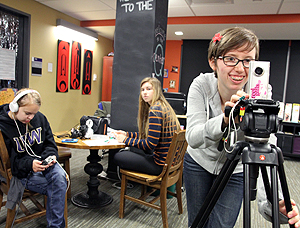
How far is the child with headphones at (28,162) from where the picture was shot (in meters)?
1.75

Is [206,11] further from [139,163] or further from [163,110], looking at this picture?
[139,163]

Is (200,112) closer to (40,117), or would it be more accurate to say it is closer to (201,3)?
(40,117)

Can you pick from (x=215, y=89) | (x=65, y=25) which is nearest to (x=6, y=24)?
(x=65, y=25)

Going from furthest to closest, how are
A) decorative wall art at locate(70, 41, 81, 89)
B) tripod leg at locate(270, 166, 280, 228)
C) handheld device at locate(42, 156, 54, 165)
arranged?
decorative wall art at locate(70, 41, 81, 89)
handheld device at locate(42, 156, 54, 165)
tripod leg at locate(270, 166, 280, 228)

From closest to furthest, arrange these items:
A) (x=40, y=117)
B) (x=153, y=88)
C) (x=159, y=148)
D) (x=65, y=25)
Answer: (x=40, y=117)
(x=159, y=148)
(x=153, y=88)
(x=65, y=25)

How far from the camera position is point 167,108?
2.24 metres

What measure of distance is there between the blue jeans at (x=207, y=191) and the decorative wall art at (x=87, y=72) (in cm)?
535

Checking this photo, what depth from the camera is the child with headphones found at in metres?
1.75

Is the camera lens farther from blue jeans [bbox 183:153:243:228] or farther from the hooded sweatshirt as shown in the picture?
the hooded sweatshirt

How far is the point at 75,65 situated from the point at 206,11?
3149 mm

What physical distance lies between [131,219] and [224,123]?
72.8 inches

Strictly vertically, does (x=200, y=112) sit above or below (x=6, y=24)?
below

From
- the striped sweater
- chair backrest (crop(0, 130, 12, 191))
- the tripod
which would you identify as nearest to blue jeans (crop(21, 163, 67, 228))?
chair backrest (crop(0, 130, 12, 191))

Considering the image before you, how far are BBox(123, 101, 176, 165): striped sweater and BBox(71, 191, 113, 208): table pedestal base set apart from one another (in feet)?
2.39
